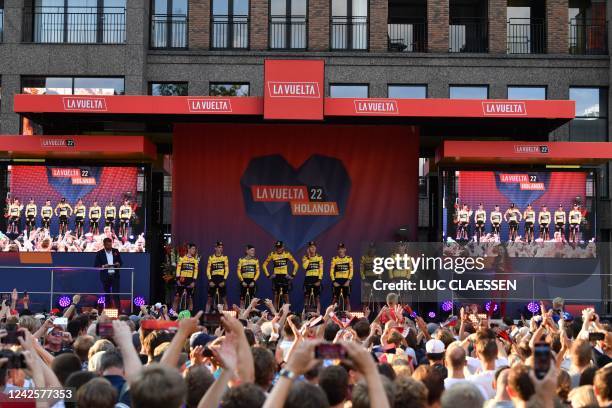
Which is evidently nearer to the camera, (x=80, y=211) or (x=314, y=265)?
(x=314, y=265)

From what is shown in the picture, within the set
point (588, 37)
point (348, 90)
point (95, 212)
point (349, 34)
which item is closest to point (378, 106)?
point (95, 212)

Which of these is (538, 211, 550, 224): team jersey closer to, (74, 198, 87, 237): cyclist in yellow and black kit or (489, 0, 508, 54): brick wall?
(489, 0, 508, 54): brick wall

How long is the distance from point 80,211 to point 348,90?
1249 centimetres

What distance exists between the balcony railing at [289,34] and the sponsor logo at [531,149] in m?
11.9

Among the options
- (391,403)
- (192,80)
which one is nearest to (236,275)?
(192,80)

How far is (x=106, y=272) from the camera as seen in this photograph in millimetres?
23781

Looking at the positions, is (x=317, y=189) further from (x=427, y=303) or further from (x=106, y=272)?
(x=106, y=272)

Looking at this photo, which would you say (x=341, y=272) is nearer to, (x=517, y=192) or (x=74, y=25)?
(x=517, y=192)

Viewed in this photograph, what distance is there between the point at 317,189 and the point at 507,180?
5.27 m

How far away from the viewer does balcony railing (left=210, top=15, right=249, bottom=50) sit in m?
33.8

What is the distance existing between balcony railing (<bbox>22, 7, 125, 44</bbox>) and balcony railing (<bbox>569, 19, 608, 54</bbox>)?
53.7 ft

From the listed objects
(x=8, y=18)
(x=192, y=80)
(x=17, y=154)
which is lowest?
(x=17, y=154)

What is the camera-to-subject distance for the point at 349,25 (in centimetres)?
3406

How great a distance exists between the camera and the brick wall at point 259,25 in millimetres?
33500
